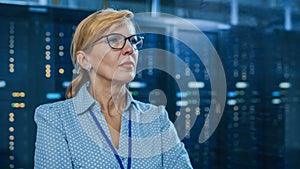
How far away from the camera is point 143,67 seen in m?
1.98

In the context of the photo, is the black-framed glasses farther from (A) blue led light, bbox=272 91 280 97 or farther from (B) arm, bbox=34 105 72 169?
(A) blue led light, bbox=272 91 280 97

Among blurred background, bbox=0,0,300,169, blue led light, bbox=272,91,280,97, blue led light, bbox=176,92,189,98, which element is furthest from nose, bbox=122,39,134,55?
blue led light, bbox=272,91,280,97

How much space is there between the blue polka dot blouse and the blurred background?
79 cm

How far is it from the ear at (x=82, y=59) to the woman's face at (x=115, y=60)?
11mm

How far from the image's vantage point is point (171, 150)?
39.7 inches

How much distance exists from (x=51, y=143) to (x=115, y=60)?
0.27 meters

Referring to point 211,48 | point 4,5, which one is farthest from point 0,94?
point 211,48

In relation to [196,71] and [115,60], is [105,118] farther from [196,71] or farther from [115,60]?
[196,71]

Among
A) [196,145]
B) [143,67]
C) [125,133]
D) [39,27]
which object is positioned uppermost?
[39,27]

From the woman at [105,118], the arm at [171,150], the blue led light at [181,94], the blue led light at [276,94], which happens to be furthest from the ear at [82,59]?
the blue led light at [276,94]

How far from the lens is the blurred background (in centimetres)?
178

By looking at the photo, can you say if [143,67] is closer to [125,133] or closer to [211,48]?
[211,48]

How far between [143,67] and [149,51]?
0.08 meters

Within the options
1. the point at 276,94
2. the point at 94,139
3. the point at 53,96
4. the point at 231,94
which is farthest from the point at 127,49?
the point at 276,94
